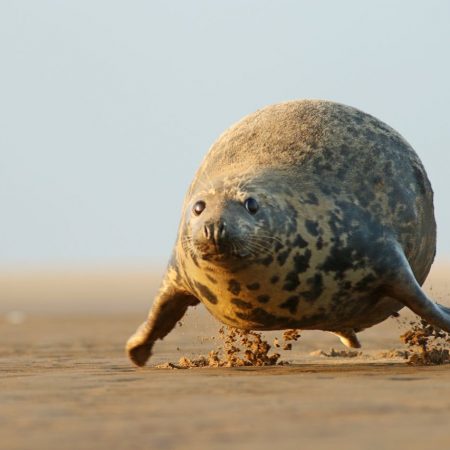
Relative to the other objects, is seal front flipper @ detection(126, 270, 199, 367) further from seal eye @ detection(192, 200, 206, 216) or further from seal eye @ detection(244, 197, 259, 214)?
seal eye @ detection(244, 197, 259, 214)

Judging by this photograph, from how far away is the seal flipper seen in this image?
782 centimetres

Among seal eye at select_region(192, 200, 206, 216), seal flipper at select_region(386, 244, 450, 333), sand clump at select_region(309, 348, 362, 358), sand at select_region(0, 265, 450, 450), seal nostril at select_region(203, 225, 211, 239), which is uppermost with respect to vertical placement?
seal eye at select_region(192, 200, 206, 216)

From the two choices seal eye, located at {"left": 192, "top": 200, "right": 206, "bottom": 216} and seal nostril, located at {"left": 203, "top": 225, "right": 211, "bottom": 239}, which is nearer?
seal nostril, located at {"left": 203, "top": 225, "right": 211, "bottom": 239}

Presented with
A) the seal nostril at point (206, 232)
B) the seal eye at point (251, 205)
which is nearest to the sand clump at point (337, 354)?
A: the seal eye at point (251, 205)

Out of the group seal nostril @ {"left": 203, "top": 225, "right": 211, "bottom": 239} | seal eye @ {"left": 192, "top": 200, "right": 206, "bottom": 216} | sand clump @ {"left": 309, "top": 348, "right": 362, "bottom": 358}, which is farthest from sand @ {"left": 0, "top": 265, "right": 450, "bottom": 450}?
sand clump @ {"left": 309, "top": 348, "right": 362, "bottom": 358}

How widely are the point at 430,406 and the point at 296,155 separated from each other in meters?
3.49

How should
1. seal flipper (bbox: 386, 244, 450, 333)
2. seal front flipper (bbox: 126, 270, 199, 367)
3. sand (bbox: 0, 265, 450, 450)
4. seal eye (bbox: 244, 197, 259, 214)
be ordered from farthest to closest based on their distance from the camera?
seal front flipper (bbox: 126, 270, 199, 367), seal flipper (bbox: 386, 244, 450, 333), seal eye (bbox: 244, 197, 259, 214), sand (bbox: 0, 265, 450, 450)

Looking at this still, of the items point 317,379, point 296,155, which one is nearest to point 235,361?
point 296,155

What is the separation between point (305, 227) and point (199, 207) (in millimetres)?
738

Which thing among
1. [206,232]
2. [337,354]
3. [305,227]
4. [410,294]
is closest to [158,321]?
[337,354]

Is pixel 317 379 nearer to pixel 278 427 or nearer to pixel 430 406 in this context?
pixel 430 406

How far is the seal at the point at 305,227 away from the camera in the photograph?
24.0ft

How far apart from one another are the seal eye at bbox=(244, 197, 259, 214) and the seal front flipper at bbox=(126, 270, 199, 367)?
174cm

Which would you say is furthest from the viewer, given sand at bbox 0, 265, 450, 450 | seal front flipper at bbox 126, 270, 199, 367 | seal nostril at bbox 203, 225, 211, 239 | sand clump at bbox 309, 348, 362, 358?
sand clump at bbox 309, 348, 362, 358
